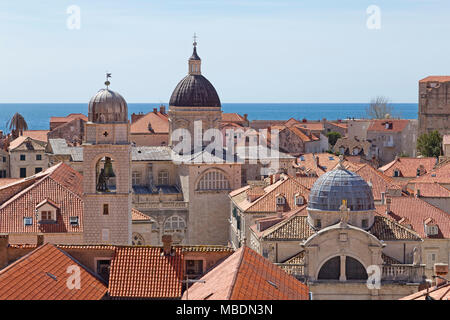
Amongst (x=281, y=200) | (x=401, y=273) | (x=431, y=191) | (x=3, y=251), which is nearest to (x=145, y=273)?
(x=3, y=251)

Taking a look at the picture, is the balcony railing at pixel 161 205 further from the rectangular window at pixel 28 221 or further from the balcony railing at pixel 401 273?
the balcony railing at pixel 401 273

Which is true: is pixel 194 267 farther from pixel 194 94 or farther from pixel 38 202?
pixel 194 94

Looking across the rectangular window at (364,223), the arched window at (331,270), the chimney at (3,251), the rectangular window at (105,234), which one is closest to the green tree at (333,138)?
the rectangular window at (364,223)

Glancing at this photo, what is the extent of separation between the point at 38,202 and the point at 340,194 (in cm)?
1432

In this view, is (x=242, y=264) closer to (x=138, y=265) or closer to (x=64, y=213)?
(x=138, y=265)

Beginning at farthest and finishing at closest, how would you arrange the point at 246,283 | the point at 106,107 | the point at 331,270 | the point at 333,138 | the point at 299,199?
1. the point at 333,138
2. the point at 299,199
3. the point at 331,270
4. the point at 106,107
5. the point at 246,283

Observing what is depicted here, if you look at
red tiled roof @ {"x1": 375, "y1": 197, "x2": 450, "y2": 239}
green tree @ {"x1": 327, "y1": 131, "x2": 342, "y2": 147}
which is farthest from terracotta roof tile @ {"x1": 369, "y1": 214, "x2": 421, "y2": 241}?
green tree @ {"x1": 327, "y1": 131, "x2": 342, "y2": 147}

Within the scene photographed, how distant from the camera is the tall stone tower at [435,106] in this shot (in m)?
114

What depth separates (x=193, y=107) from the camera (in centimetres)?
7138

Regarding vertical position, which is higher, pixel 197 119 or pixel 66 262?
pixel 197 119
